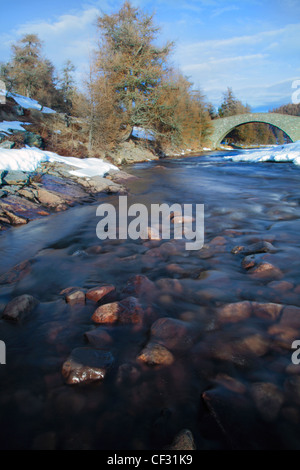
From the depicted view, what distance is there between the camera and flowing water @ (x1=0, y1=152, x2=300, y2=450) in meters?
1.31

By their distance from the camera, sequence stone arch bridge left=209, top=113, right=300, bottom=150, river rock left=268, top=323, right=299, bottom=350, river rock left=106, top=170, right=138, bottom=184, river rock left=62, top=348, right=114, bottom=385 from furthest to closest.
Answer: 1. stone arch bridge left=209, top=113, right=300, bottom=150
2. river rock left=106, top=170, right=138, bottom=184
3. river rock left=268, top=323, right=299, bottom=350
4. river rock left=62, top=348, right=114, bottom=385

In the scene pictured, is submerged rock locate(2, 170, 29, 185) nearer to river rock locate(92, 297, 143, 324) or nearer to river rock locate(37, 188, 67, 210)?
river rock locate(37, 188, 67, 210)

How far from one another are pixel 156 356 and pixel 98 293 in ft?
3.11

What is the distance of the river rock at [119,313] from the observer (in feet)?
6.97

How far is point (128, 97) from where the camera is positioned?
19797 millimetres

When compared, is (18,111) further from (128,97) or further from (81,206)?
(81,206)

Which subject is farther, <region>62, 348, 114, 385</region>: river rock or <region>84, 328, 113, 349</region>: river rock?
<region>84, 328, 113, 349</region>: river rock

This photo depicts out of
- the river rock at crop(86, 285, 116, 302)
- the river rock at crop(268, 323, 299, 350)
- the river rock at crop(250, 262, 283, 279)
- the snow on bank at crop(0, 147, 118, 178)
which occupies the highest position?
the snow on bank at crop(0, 147, 118, 178)

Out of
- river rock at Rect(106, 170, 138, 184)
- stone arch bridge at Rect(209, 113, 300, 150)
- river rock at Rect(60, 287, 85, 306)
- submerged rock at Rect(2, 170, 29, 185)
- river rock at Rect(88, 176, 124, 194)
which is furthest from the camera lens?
stone arch bridge at Rect(209, 113, 300, 150)

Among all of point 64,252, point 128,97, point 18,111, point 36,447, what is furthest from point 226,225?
point 128,97

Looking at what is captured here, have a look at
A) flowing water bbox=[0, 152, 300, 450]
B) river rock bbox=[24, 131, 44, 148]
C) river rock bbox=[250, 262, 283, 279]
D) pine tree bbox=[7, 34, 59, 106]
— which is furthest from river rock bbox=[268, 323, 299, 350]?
pine tree bbox=[7, 34, 59, 106]

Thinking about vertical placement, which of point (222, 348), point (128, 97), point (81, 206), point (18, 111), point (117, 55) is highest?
point (117, 55)

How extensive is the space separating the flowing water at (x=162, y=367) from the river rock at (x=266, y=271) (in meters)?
0.02
